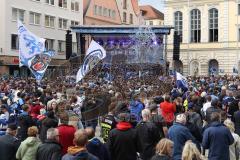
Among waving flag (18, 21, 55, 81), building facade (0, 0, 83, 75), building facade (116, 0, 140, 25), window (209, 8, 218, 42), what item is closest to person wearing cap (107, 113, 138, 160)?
waving flag (18, 21, 55, 81)

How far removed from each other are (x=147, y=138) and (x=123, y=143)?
0.65 metres

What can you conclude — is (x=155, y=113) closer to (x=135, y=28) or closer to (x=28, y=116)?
(x=28, y=116)

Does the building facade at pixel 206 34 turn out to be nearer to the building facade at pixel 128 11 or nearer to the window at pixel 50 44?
the building facade at pixel 128 11

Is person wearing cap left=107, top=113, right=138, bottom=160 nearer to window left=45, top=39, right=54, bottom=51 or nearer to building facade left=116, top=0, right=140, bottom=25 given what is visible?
window left=45, top=39, right=54, bottom=51

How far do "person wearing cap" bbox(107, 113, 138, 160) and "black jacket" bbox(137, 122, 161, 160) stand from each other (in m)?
0.24

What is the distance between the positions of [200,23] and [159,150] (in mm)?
58978

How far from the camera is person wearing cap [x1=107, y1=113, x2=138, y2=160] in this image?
958 centimetres

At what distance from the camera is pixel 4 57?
163 feet

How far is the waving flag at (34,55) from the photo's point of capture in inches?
888

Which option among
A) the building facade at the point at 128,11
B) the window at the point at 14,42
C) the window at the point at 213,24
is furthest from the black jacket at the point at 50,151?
the building facade at the point at 128,11

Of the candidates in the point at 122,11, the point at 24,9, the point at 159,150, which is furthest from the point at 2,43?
the point at 159,150

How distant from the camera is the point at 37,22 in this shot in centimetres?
5650

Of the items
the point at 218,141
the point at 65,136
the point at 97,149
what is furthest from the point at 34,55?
the point at 97,149

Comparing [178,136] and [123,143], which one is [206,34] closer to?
[178,136]
